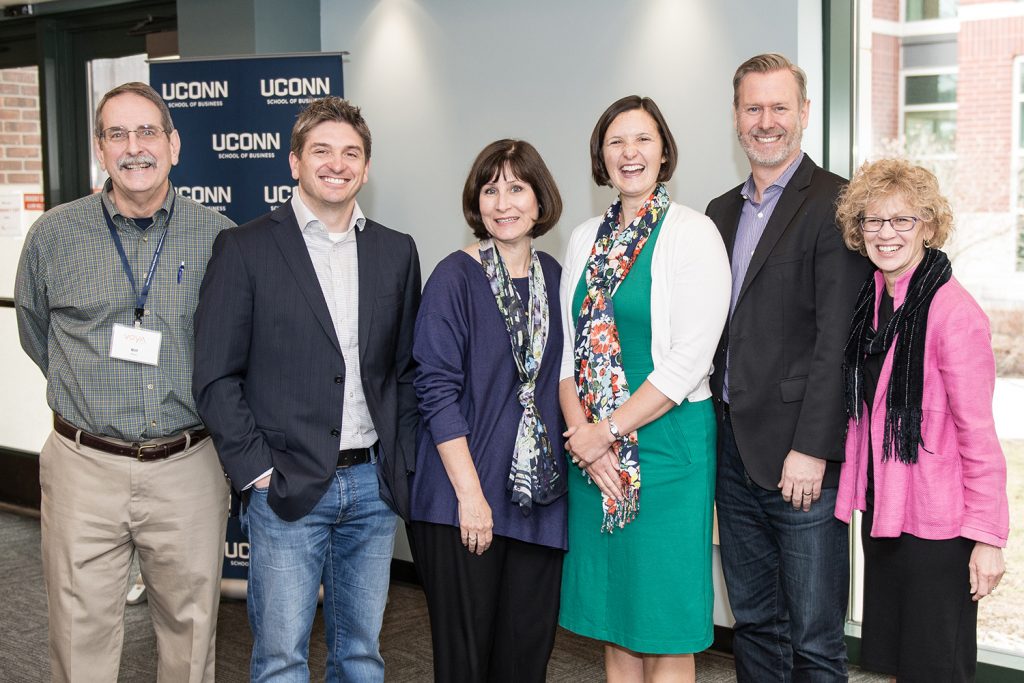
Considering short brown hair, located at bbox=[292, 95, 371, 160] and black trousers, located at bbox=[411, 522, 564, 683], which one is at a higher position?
short brown hair, located at bbox=[292, 95, 371, 160]

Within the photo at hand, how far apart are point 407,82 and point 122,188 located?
2241 mm

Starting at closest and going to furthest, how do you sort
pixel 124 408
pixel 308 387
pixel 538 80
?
pixel 308 387 < pixel 124 408 < pixel 538 80

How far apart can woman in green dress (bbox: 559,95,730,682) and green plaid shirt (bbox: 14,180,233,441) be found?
1023 mm

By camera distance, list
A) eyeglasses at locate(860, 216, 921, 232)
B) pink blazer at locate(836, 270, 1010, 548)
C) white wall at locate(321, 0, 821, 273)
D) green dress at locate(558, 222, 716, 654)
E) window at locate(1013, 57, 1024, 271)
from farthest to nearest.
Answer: white wall at locate(321, 0, 821, 273) → window at locate(1013, 57, 1024, 271) → green dress at locate(558, 222, 716, 654) → eyeglasses at locate(860, 216, 921, 232) → pink blazer at locate(836, 270, 1010, 548)

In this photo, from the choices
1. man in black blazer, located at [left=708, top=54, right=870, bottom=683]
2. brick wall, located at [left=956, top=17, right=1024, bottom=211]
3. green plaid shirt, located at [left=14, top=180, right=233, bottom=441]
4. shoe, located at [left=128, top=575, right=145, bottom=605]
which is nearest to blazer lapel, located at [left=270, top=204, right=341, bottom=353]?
green plaid shirt, located at [left=14, top=180, right=233, bottom=441]

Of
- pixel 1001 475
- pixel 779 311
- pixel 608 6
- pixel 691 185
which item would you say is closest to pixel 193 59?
pixel 608 6

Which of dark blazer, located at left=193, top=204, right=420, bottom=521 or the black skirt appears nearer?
the black skirt

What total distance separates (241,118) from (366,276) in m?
2.12

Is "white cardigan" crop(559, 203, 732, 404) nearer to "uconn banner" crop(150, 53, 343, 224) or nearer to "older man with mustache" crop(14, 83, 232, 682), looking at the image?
"older man with mustache" crop(14, 83, 232, 682)

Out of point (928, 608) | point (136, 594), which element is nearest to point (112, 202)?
point (928, 608)

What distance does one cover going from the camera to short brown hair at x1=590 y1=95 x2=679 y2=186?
263cm

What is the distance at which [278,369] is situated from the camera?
249cm

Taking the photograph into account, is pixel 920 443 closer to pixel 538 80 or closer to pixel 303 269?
pixel 303 269

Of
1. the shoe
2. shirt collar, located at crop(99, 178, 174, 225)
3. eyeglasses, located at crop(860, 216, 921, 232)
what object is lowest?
the shoe
